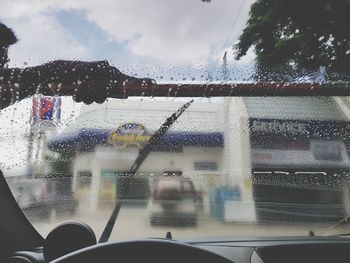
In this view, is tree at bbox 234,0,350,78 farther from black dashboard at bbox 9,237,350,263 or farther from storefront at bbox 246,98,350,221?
black dashboard at bbox 9,237,350,263

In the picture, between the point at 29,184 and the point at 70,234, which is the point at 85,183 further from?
the point at 70,234

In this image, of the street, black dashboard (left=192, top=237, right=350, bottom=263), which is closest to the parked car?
the street

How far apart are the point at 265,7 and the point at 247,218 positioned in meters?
1.87

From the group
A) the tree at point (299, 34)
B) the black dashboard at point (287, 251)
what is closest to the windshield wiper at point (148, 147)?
the tree at point (299, 34)

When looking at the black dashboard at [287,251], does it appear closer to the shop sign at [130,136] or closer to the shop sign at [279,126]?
the shop sign at [130,136]

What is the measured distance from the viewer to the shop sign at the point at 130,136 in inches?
117

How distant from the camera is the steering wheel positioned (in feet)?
3.14

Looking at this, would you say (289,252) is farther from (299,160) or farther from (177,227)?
(299,160)

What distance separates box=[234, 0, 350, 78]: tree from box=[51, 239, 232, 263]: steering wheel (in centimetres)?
237

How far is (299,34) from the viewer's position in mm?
3848

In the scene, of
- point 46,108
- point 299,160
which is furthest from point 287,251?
point 46,108

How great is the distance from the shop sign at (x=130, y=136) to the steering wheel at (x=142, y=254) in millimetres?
1949

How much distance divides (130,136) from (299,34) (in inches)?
79.4

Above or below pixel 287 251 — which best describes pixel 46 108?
above
